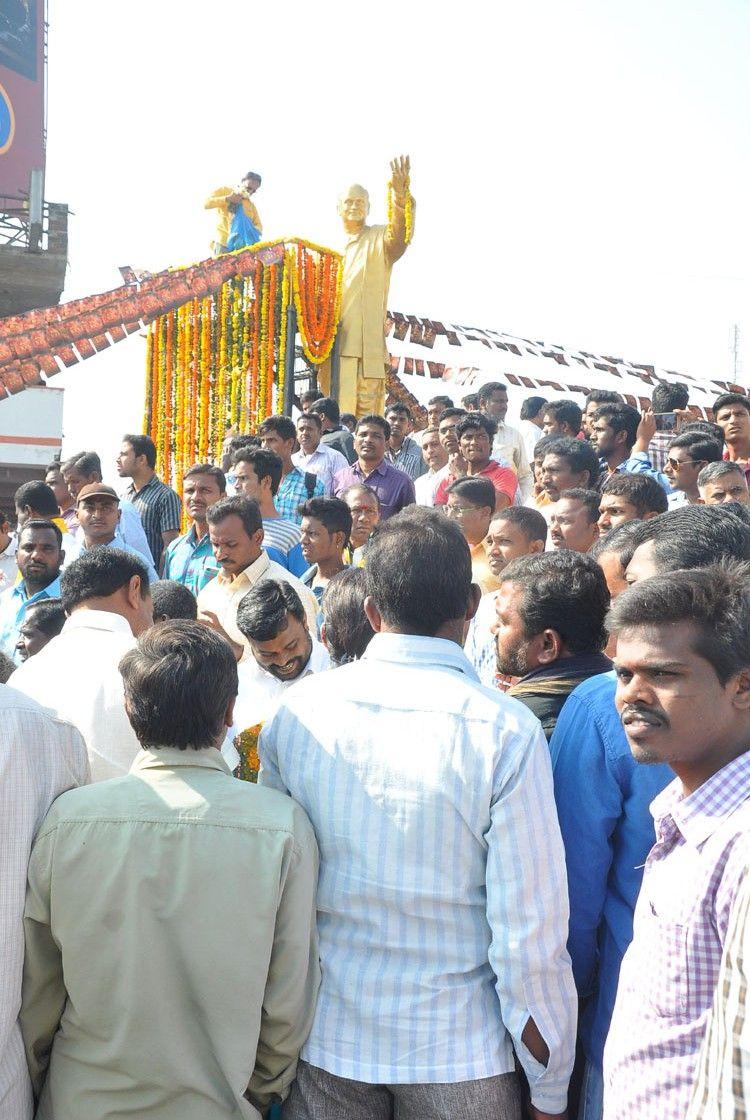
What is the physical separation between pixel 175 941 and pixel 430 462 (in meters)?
6.51

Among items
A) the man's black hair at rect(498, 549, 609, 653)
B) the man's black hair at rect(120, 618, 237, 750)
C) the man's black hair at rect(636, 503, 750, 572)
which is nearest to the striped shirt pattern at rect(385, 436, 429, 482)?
the man's black hair at rect(636, 503, 750, 572)

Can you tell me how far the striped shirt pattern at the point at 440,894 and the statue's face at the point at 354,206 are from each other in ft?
30.1

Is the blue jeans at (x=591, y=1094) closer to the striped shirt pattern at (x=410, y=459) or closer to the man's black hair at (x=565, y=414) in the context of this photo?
the man's black hair at (x=565, y=414)

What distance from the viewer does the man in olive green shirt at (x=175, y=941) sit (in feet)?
6.57

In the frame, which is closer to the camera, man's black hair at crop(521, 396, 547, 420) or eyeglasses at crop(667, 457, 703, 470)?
eyeglasses at crop(667, 457, 703, 470)

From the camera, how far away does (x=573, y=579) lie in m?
2.53

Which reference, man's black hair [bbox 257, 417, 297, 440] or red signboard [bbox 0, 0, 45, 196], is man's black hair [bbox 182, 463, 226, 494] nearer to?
man's black hair [bbox 257, 417, 297, 440]

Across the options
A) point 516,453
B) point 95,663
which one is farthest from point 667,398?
point 95,663

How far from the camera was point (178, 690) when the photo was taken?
213cm

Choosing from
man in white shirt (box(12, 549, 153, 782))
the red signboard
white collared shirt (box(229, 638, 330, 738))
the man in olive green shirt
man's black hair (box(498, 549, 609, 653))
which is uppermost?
the red signboard

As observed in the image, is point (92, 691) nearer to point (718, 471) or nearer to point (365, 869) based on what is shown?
point (365, 869)

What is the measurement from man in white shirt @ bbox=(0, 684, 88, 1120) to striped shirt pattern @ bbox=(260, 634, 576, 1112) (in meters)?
0.55

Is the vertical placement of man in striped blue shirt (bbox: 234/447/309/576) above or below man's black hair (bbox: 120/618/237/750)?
above

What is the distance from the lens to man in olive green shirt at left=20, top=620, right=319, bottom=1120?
200 centimetres
